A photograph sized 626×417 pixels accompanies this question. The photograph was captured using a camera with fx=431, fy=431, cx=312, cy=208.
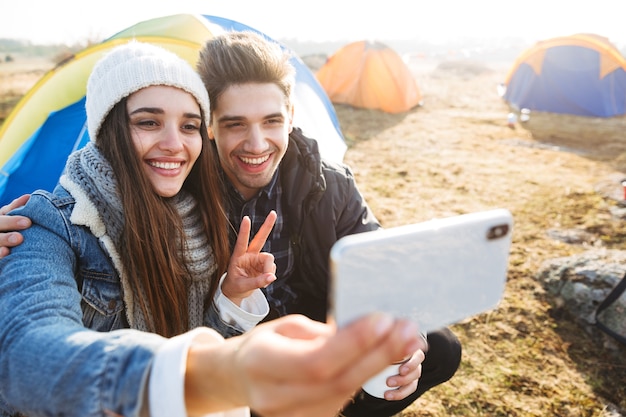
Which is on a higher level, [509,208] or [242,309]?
[242,309]

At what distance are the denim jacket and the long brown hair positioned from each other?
111mm

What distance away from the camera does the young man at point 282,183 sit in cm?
186

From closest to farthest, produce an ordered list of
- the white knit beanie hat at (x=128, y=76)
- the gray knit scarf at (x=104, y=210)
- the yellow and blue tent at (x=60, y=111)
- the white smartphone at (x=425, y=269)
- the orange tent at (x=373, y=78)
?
1. the white smartphone at (x=425, y=269)
2. the gray knit scarf at (x=104, y=210)
3. the white knit beanie hat at (x=128, y=76)
4. the yellow and blue tent at (x=60, y=111)
5. the orange tent at (x=373, y=78)

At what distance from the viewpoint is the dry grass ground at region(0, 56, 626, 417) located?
2143 mm

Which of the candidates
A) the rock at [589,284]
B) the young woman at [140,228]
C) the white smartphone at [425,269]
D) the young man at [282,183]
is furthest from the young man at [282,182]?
the rock at [589,284]

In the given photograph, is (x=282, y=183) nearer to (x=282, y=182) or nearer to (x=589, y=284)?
(x=282, y=182)

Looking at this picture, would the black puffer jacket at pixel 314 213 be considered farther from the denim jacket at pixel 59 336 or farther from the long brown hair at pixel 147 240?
the denim jacket at pixel 59 336

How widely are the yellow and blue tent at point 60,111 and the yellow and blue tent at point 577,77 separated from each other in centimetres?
730

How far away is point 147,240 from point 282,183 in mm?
808

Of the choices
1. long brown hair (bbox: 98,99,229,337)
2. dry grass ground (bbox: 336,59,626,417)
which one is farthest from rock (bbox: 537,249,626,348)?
long brown hair (bbox: 98,99,229,337)

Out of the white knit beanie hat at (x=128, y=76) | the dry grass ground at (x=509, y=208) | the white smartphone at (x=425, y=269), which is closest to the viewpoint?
the white smartphone at (x=425, y=269)

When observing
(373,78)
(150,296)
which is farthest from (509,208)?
(373,78)

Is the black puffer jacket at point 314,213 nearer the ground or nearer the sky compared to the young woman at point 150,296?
nearer the ground

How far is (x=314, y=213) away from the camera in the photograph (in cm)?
194
